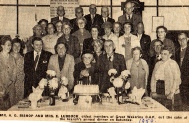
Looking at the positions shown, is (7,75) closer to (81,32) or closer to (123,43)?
(81,32)

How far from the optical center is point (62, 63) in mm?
930

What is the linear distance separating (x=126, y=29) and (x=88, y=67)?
0.19 meters

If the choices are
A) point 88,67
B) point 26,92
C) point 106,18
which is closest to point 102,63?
point 88,67

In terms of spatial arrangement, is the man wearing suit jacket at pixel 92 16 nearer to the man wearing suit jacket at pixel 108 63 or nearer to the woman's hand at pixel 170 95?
the man wearing suit jacket at pixel 108 63

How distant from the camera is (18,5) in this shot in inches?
Answer: 37.1

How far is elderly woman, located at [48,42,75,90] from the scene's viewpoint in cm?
93

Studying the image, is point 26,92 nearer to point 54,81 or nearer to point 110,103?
point 54,81

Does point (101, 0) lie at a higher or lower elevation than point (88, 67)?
higher

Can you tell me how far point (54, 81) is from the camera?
93 cm

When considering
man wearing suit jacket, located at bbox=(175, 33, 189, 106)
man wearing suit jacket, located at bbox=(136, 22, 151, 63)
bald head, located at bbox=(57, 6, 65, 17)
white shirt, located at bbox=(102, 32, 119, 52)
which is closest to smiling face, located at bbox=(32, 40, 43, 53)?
bald head, located at bbox=(57, 6, 65, 17)

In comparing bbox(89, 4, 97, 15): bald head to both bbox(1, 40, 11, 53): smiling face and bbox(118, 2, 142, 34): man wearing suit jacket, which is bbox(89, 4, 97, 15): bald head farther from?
bbox(1, 40, 11, 53): smiling face

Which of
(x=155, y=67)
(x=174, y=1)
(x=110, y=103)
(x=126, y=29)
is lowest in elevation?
(x=110, y=103)

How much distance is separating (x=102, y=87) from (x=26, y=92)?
0.27 metres

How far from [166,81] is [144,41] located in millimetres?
161
